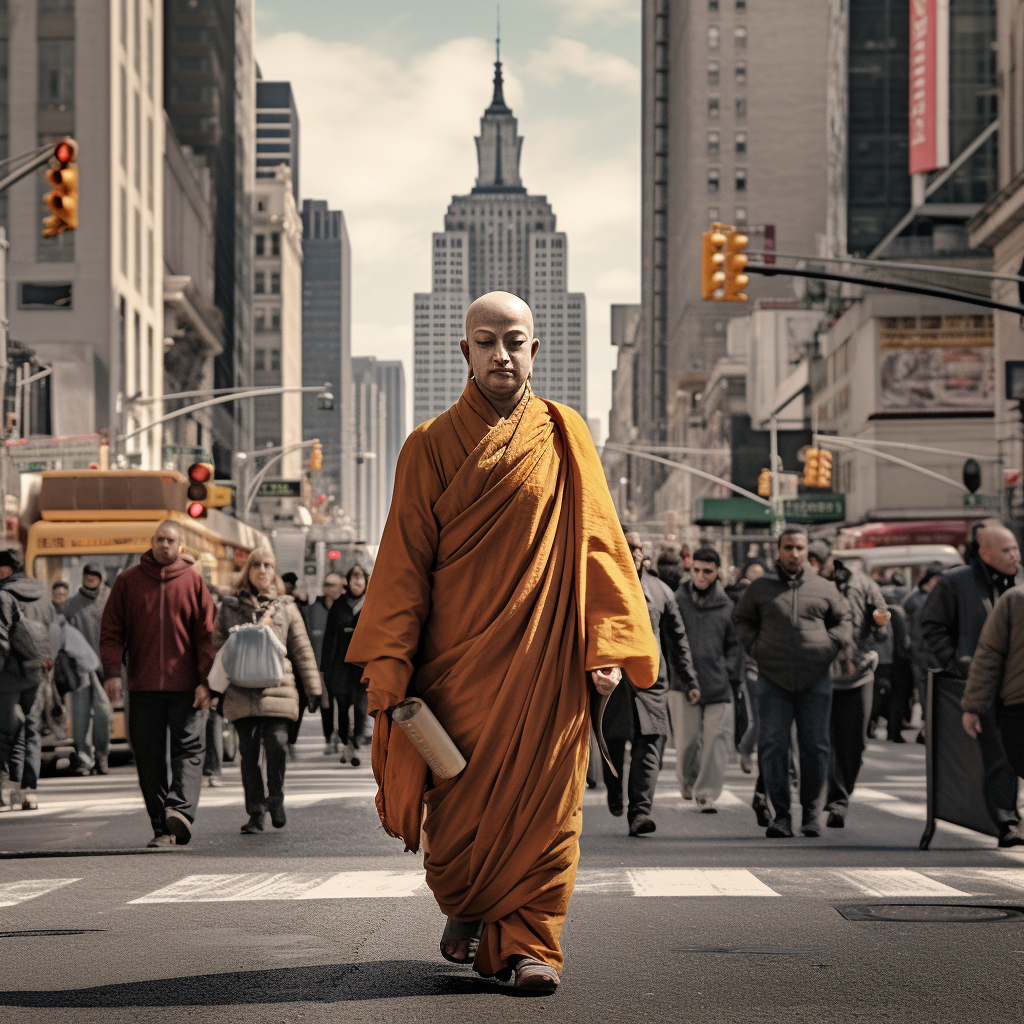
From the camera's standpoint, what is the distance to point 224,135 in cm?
9375

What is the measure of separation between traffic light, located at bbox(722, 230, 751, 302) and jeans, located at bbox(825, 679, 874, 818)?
387 inches

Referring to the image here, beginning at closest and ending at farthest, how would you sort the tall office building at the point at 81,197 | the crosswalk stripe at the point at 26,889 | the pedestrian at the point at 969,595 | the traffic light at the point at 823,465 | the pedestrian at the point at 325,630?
the crosswalk stripe at the point at 26,889
the pedestrian at the point at 969,595
the pedestrian at the point at 325,630
the traffic light at the point at 823,465
the tall office building at the point at 81,197

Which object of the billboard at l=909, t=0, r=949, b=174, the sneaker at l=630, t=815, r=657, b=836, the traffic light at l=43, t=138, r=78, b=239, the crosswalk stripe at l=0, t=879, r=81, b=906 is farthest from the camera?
the billboard at l=909, t=0, r=949, b=174

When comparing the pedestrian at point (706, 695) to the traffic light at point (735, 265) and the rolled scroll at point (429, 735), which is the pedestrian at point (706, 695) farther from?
the traffic light at point (735, 265)

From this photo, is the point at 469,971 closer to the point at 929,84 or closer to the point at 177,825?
the point at 177,825

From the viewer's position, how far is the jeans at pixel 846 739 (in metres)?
11.3

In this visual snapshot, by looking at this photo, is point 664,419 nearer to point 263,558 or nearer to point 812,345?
point 812,345

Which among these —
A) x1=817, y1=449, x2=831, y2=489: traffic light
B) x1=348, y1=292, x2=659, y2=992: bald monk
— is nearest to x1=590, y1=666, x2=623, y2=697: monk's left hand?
x1=348, y1=292, x2=659, y2=992: bald monk

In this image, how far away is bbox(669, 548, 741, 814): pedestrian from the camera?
1228cm

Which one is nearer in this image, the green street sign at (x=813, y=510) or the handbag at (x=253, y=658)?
the handbag at (x=253, y=658)

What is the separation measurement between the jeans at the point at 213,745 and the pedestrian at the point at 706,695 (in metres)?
4.25

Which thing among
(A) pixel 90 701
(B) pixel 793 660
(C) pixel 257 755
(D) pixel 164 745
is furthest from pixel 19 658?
(B) pixel 793 660

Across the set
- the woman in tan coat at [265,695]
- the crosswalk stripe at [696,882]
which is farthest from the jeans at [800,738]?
the woman in tan coat at [265,695]

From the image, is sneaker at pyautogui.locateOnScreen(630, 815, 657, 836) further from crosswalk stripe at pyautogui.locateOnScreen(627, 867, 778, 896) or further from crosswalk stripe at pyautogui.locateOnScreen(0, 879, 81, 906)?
crosswalk stripe at pyautogui.locateOnScreen(0, 879, 81, 906)
